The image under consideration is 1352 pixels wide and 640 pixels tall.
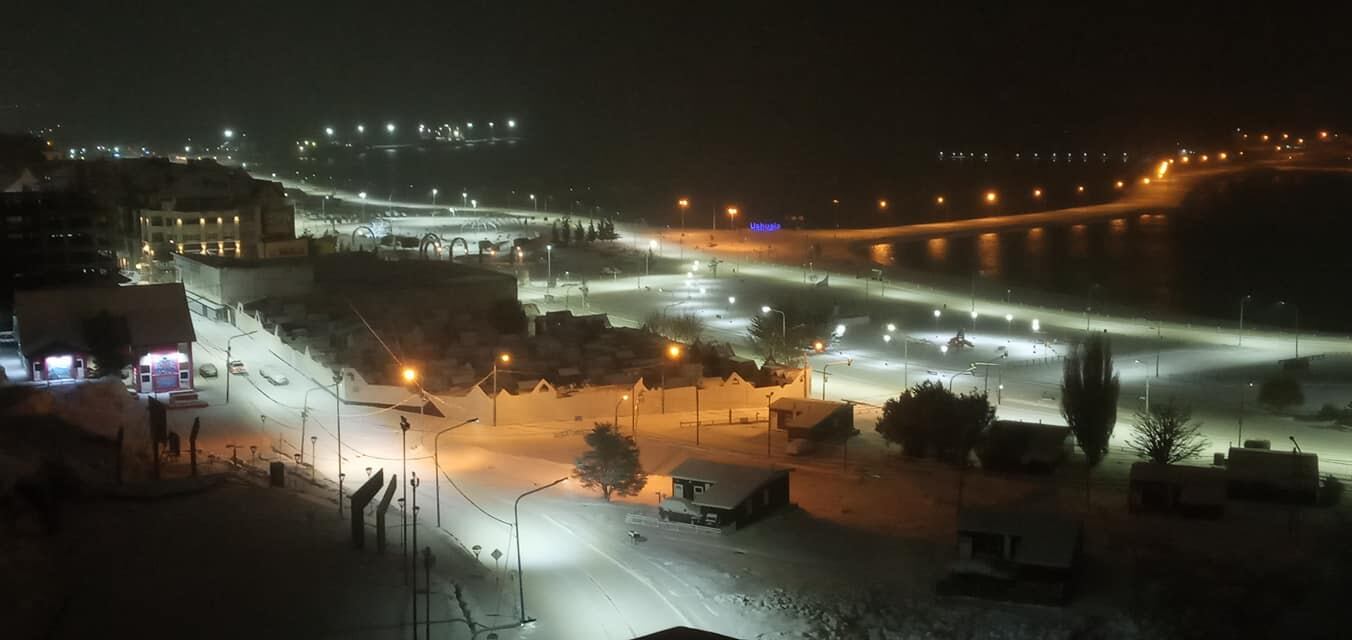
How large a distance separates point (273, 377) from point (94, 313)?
1.74m

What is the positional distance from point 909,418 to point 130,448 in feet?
20.7

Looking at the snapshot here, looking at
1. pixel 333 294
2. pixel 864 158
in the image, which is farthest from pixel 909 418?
pixel 864 158

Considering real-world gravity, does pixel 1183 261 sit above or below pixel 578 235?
below

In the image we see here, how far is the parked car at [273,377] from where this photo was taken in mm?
13008

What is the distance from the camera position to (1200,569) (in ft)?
27.0

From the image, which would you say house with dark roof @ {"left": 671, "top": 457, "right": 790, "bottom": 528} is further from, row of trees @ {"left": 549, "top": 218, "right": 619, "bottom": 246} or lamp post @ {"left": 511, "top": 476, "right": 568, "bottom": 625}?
row of trees @ {"left": 549, "top": 218, "right": 619, "bottom": 246}

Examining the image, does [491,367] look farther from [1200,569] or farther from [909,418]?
[1200,569]

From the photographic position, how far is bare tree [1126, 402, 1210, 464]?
11.2 meters

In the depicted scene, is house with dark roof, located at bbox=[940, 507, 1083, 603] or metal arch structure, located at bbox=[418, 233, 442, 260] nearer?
house with dark roof, located at bbox=[940, 507, 1083, 603]

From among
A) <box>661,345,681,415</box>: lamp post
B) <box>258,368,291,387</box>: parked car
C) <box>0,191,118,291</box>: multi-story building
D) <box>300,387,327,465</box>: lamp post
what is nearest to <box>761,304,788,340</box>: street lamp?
<box>661,345,681,415</box>: lamp post

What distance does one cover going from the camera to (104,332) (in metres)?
12.1

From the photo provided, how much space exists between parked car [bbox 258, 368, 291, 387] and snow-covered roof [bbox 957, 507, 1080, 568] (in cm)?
720

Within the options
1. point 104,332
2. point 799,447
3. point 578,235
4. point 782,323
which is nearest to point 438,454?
point 799,447

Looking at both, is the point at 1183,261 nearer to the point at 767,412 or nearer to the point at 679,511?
the point at 767,412
